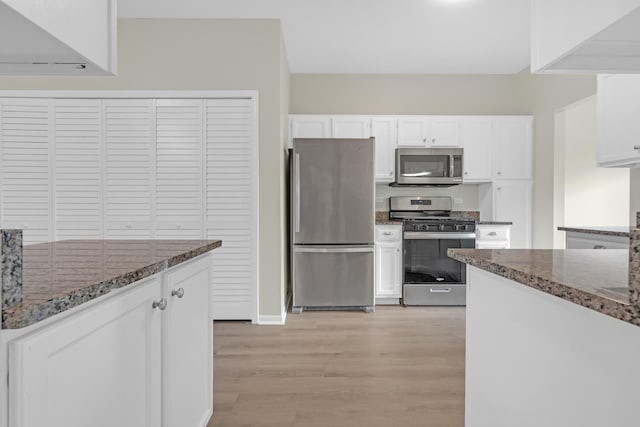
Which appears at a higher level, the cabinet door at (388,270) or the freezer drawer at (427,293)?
the cabinet door at (388,270)

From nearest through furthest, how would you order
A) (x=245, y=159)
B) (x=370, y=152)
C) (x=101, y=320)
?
(x=101, y=320)
(x=245, y=159)
(x=370, y=152)

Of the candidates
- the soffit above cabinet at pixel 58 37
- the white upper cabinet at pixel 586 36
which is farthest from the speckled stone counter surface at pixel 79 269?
the white upper cabinet at pixel 586 36

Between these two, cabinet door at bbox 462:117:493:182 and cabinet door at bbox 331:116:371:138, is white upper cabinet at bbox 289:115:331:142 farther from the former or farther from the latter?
cabinet door at bbox 462:117:493:182

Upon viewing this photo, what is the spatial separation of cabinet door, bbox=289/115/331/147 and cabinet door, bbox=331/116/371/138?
92 mm

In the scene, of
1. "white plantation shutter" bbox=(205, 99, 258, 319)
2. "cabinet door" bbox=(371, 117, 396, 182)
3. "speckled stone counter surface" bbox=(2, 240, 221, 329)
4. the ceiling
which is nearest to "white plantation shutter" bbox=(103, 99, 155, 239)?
"white plantation shutter" bbox=(205, 99, 258, 319)

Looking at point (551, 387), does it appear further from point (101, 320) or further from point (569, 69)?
point (101, 320)

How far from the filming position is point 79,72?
1176 mm

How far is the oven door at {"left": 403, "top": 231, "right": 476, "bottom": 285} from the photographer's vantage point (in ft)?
13.9

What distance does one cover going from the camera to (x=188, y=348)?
1.58m

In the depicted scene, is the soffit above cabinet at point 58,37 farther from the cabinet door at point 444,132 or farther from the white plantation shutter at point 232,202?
the cabinet door at point 444,132

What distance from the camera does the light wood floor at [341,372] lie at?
2049mm

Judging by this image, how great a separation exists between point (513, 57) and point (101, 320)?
15.6 feet

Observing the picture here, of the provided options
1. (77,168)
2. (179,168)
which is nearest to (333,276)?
(179,168)

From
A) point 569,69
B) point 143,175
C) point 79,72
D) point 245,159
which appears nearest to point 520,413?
point 569,69
